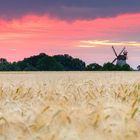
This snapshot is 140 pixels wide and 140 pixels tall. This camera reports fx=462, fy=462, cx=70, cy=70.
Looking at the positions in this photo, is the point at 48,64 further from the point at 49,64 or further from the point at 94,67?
the point at 94,67

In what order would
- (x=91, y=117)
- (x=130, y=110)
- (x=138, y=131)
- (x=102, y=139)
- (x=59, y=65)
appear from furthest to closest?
1. (x=59, y=65)
2. (x=130, y=110)
3. (x=91, y=117)
4. (x=138, y=131)
5. (x=102, y=139)

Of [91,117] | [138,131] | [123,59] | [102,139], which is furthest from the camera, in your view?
[123,59]

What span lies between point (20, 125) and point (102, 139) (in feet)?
2.58

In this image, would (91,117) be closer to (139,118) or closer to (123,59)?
(139,118)

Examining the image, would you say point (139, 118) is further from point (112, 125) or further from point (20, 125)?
point (20, 125)

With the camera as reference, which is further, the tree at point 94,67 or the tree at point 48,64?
the tree at point 48,64

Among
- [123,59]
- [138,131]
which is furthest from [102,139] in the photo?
[123,59]

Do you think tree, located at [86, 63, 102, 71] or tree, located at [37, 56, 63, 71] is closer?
tree, located at [86, 63, 102, 71]

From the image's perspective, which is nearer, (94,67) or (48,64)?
(94,67)

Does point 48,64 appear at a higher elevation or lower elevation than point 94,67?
higher

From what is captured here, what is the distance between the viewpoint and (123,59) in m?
99.8

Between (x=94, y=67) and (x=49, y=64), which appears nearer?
(x=94, y=67)

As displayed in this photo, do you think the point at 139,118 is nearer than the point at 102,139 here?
No

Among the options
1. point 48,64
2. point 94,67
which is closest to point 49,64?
point 48,64
